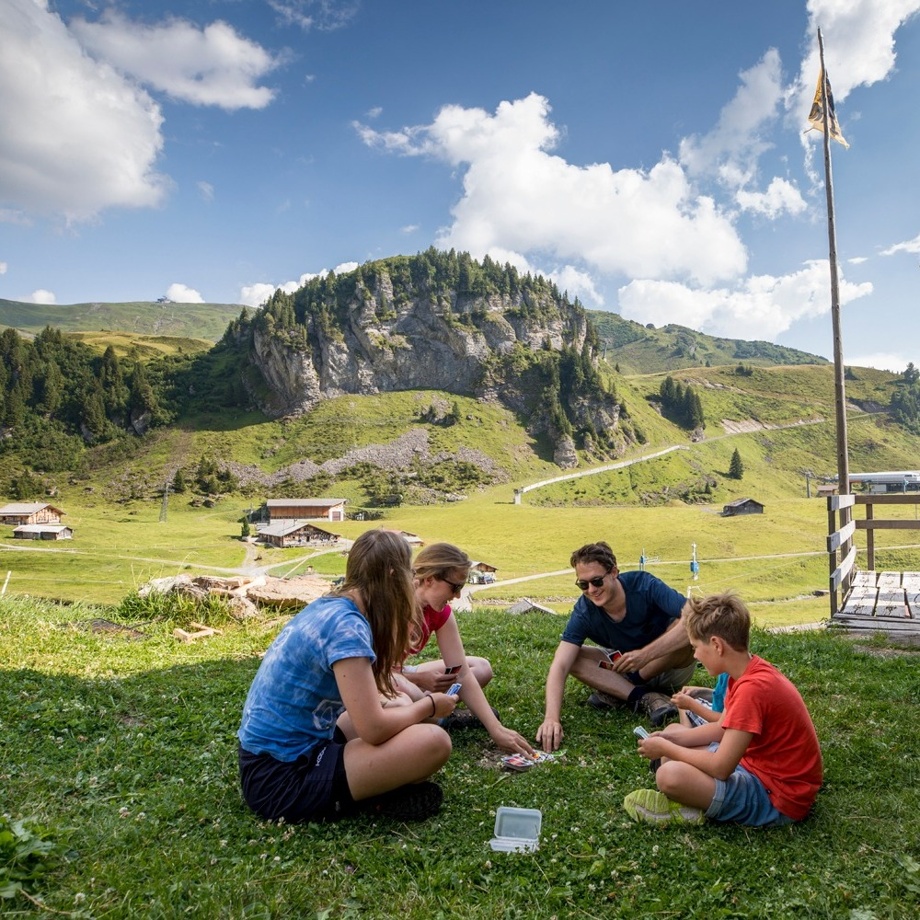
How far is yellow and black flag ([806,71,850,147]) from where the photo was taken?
15812 mm

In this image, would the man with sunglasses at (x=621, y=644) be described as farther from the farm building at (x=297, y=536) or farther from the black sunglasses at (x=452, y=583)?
the farm building at (x=297, y=536)

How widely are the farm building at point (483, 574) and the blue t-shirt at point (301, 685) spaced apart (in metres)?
67.0

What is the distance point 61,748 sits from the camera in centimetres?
A: 556

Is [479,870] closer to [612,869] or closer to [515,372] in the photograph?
[612,869]

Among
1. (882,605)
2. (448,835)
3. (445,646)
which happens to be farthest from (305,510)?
(448,835)

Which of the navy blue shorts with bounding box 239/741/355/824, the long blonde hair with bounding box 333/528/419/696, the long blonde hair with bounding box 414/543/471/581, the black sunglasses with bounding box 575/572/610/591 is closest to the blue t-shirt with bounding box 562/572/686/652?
the black sunglasses with bounding box 575/572/610/591

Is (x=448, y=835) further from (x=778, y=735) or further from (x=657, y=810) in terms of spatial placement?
(x=778, y=735)

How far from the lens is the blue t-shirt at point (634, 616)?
626 centimetres

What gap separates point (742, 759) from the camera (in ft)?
14.2

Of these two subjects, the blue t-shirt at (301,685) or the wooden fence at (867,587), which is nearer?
the blue t-shirt at (301,685)

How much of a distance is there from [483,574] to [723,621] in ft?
228

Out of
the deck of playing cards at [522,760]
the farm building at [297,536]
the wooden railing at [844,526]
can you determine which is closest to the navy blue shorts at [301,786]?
the deck of playing cards at [522,760]

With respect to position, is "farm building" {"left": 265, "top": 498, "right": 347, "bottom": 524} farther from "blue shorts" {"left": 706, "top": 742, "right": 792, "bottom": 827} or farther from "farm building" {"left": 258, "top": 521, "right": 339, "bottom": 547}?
"blue shorts" {"left": 706, "top": 742, "right": 792, "bottom": 827}

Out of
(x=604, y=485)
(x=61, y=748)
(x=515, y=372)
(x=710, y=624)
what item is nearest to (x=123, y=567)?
(x=61, y=748)
